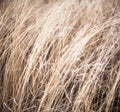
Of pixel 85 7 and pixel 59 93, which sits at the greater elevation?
pixel 85 7

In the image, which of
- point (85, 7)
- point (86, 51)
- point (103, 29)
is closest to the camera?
point (86, 51)

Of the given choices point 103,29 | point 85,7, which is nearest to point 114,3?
point 85,7

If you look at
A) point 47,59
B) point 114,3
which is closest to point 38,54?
point 47,59

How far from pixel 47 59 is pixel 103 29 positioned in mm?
343

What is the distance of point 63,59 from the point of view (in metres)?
1.38

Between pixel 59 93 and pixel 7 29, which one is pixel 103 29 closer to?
pixel 59 93

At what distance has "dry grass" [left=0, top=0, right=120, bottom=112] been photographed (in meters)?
1.29

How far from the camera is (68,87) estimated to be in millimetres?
1368

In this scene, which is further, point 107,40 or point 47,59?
point 47,59

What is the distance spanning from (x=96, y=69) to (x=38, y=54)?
0.36 meters

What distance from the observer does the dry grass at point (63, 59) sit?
1.29m

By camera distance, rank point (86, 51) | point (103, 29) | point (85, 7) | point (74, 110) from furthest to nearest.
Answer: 1. point (85, 7)
2. point (103, 29)
3. point (86, 51)
4. point (74, 110)

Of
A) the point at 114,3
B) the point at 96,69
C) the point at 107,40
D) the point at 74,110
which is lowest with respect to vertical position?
the point at 74,110

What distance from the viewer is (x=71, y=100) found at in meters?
1.31
